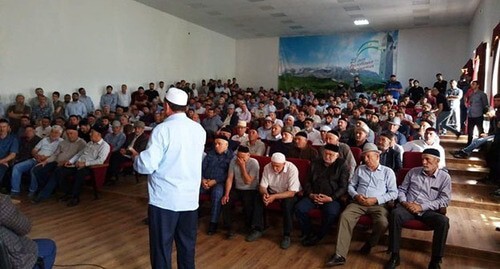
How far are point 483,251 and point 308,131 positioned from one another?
2.98m

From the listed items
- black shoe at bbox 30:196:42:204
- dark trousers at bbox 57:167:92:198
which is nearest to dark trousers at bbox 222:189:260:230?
dark trousers at bbox 57:167:92:198

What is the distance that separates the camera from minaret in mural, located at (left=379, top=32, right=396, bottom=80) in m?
13.0

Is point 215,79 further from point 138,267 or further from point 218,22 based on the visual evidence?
point 138,267

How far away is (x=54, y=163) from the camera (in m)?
5.02

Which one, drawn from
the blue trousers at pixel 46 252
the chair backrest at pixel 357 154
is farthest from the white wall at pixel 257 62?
the blue trousers at pixel 46 252

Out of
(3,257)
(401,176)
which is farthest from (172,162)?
(401,176)

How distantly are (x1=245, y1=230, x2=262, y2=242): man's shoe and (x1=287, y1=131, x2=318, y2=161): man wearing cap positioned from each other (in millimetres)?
1161

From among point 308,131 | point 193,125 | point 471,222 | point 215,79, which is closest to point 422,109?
point 308,131

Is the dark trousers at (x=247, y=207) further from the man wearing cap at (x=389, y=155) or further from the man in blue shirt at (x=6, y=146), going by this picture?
the man in blue shirt at (x=6, y=146)

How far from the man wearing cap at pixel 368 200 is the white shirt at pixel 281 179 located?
0.53 meters

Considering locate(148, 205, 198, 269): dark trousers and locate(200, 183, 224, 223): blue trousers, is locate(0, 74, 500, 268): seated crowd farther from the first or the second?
locate(148, 205, 198, 269): dark trousers

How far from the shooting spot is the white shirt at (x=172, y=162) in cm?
207

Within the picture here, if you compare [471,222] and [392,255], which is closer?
[392,255]

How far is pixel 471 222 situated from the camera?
3787 millimetres
